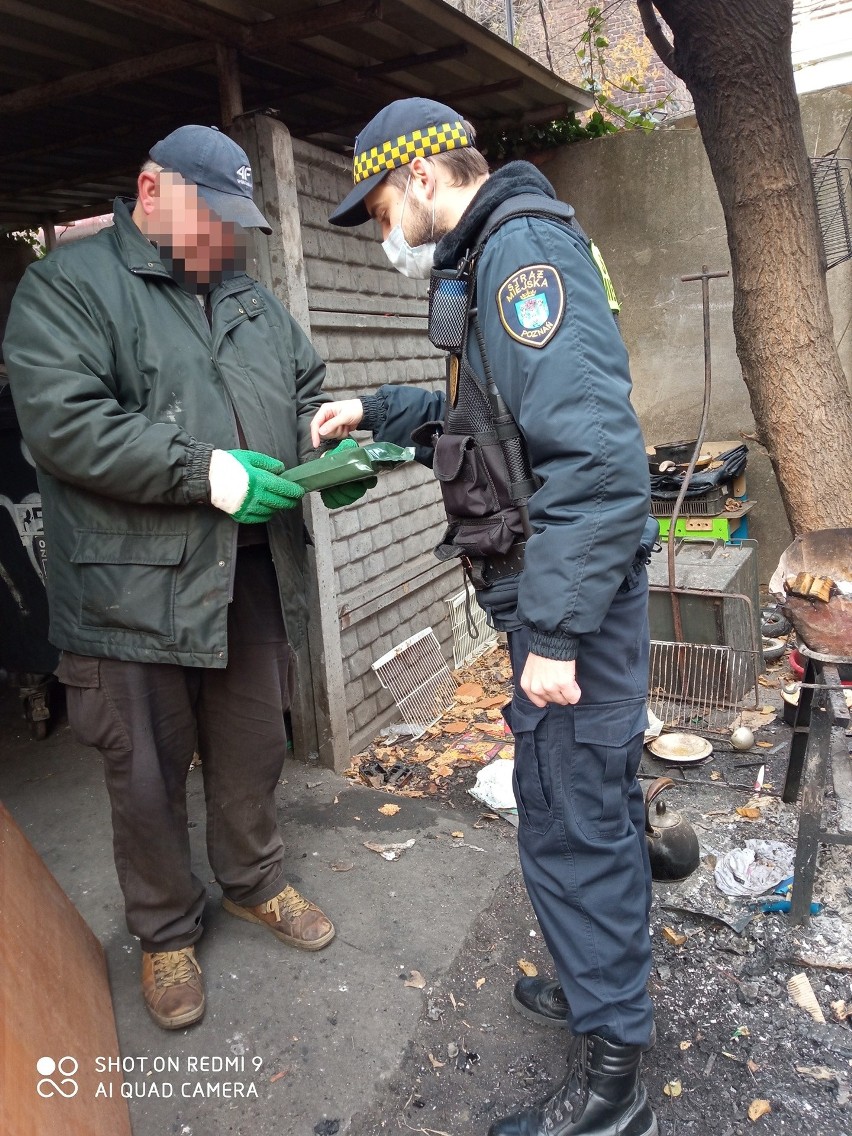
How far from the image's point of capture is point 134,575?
2.29 meters

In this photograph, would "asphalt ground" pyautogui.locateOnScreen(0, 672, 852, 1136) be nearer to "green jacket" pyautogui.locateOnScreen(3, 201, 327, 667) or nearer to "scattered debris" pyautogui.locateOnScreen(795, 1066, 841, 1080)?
"scattered debris" pyautogui.locateOnScreen(795, 1066, 841, 1080)

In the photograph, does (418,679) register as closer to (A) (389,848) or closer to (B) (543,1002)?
(A) (389,848)

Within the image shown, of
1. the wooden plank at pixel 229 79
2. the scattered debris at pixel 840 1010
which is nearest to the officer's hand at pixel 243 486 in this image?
the wooden plank at pixel 229 79

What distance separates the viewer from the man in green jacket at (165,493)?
2.14m

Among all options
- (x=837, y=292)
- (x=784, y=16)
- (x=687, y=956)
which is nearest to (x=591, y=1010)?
(x=687, y=956)

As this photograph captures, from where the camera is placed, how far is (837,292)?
5812 millimetres

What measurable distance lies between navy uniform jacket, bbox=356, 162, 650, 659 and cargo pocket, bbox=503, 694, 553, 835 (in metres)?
0.25

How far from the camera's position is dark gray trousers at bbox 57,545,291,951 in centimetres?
237

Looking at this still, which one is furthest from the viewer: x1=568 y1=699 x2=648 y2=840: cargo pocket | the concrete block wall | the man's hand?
the concrete block wall

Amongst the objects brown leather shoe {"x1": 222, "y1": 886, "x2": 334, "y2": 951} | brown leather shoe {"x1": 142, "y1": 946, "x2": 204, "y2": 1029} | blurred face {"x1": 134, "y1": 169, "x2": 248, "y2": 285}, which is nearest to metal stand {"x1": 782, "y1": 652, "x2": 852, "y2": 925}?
brown leather shoe {"x1": 222, "y1": 886, "x2": 334, "y2": 951}

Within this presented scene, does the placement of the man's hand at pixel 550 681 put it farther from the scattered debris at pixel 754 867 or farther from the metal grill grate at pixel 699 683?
the metal grill grate at pixel 699 683

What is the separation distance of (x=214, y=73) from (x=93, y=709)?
11.0 ft

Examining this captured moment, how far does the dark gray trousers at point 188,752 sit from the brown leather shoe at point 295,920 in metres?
0.05

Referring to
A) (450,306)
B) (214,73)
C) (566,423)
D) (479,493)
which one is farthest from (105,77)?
(566,423)
